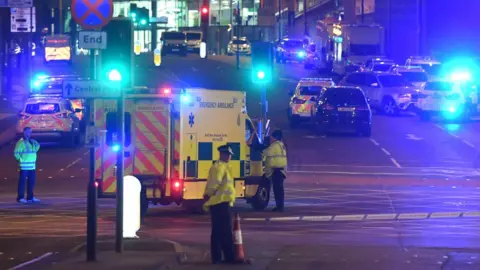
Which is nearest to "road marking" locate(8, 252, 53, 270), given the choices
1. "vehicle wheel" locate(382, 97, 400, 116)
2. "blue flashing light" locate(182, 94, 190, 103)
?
"blue flashing light" locate(182, 94, 190, 103)

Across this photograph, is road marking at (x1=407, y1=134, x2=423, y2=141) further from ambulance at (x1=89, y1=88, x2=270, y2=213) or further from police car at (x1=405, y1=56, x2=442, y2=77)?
police car at (x1=405, y1=56, x2=442, y2=77)

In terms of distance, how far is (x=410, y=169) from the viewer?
29016 mm

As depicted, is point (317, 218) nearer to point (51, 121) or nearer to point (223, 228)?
point (223, 228)

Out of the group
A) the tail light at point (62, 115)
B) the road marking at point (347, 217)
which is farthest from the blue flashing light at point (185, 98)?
the tail light at point (62, 115)

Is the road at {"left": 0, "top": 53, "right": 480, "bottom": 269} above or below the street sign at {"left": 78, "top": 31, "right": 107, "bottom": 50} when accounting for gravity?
below

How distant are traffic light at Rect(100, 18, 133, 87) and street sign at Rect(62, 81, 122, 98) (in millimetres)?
343

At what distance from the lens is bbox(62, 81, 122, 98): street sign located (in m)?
13.4

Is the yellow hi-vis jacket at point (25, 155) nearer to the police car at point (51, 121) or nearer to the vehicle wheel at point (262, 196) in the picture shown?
the vehicle wheel at point (262, 196)

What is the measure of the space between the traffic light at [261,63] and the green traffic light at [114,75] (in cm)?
1570

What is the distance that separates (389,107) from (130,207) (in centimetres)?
3161

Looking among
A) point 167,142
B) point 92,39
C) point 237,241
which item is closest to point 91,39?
point 92,39

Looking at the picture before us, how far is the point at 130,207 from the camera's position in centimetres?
1534

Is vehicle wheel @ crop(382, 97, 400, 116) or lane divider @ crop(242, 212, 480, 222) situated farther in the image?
vehicle wheel @ crop(382, 97, 400, 116)

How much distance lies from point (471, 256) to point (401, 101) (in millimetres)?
31091
